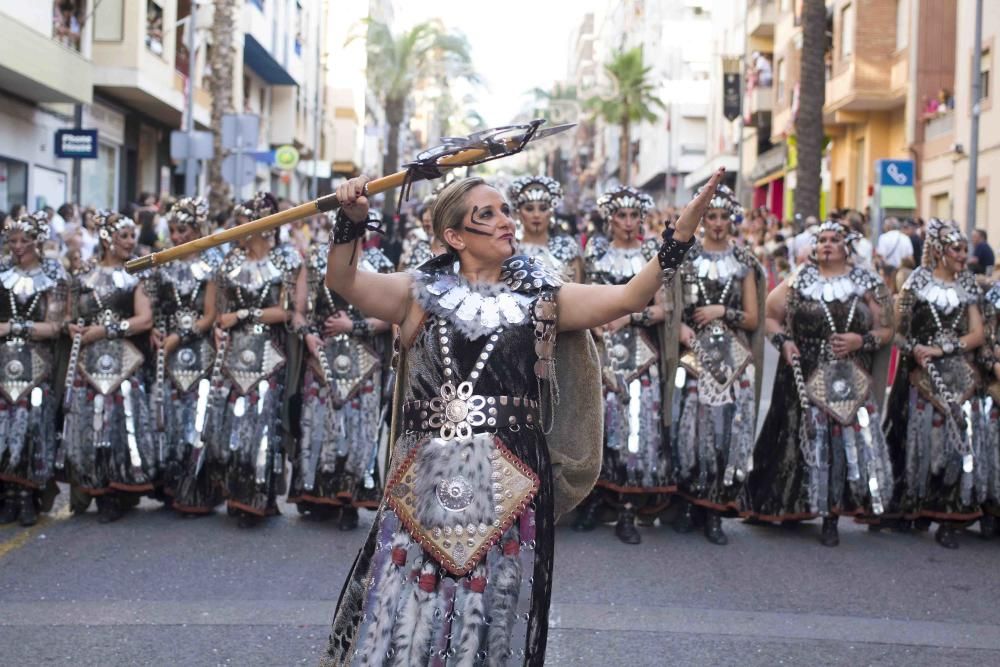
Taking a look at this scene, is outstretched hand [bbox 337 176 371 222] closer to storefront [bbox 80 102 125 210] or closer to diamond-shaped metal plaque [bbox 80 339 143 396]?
diamond-shaped metal plaque [bbox 80 339 143 396]

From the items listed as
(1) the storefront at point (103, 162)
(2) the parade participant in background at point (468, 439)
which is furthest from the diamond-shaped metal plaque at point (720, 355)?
(1) the storefront at point (103, 162)

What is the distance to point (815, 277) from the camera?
8742 mm

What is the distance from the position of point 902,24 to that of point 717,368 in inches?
1053

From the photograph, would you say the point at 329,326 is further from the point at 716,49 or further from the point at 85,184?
the point at 716,49

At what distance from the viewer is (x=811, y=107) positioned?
2206cm

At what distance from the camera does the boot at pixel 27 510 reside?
8820 mm

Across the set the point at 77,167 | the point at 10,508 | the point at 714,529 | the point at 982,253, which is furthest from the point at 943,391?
the point at 77,167

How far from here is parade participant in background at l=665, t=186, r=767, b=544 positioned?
8.80m

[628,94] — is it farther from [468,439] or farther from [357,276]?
[468,439]

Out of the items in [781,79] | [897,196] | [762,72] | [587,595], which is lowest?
[587,595]

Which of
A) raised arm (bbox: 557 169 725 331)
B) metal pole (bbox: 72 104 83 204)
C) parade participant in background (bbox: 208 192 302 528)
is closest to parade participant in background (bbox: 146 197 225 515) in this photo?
parade participant in background (bbox: 208 192 302 528)

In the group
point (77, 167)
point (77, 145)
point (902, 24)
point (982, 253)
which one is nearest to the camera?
point (982, 253)

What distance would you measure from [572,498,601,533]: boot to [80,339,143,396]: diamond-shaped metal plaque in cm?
299

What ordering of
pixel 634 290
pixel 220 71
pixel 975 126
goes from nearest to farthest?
pixel 634 290 → pixel 975 126 → pixel 220 71
